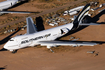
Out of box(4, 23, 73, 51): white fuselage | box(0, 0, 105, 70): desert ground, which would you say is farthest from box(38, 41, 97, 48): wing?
box(0, 0, 105, 70): desert ground

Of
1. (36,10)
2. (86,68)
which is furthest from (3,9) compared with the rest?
(86,68)

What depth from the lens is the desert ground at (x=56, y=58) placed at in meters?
32.7

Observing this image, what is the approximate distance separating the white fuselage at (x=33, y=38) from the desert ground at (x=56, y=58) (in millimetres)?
2634

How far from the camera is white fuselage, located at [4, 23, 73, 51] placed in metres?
36.0

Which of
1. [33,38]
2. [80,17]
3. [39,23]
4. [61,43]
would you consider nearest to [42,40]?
[33,38]

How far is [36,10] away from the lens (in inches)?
2653

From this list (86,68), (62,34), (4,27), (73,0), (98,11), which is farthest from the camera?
(73,0)

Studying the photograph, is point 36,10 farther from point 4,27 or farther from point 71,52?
point 71,52

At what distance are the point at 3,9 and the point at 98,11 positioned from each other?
4815 centimetres

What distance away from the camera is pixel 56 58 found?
35.3 metres

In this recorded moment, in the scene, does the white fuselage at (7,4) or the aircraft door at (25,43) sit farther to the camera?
the white fuselage at (7,4)

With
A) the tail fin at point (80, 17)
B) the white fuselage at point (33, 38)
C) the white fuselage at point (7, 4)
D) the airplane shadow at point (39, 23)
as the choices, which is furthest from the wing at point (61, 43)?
the white fuselage at point (7, 4)

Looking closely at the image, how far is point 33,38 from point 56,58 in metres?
8.93

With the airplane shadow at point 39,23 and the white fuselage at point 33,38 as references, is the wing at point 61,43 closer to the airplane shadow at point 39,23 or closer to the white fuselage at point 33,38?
the white fuselage at point 33,38
